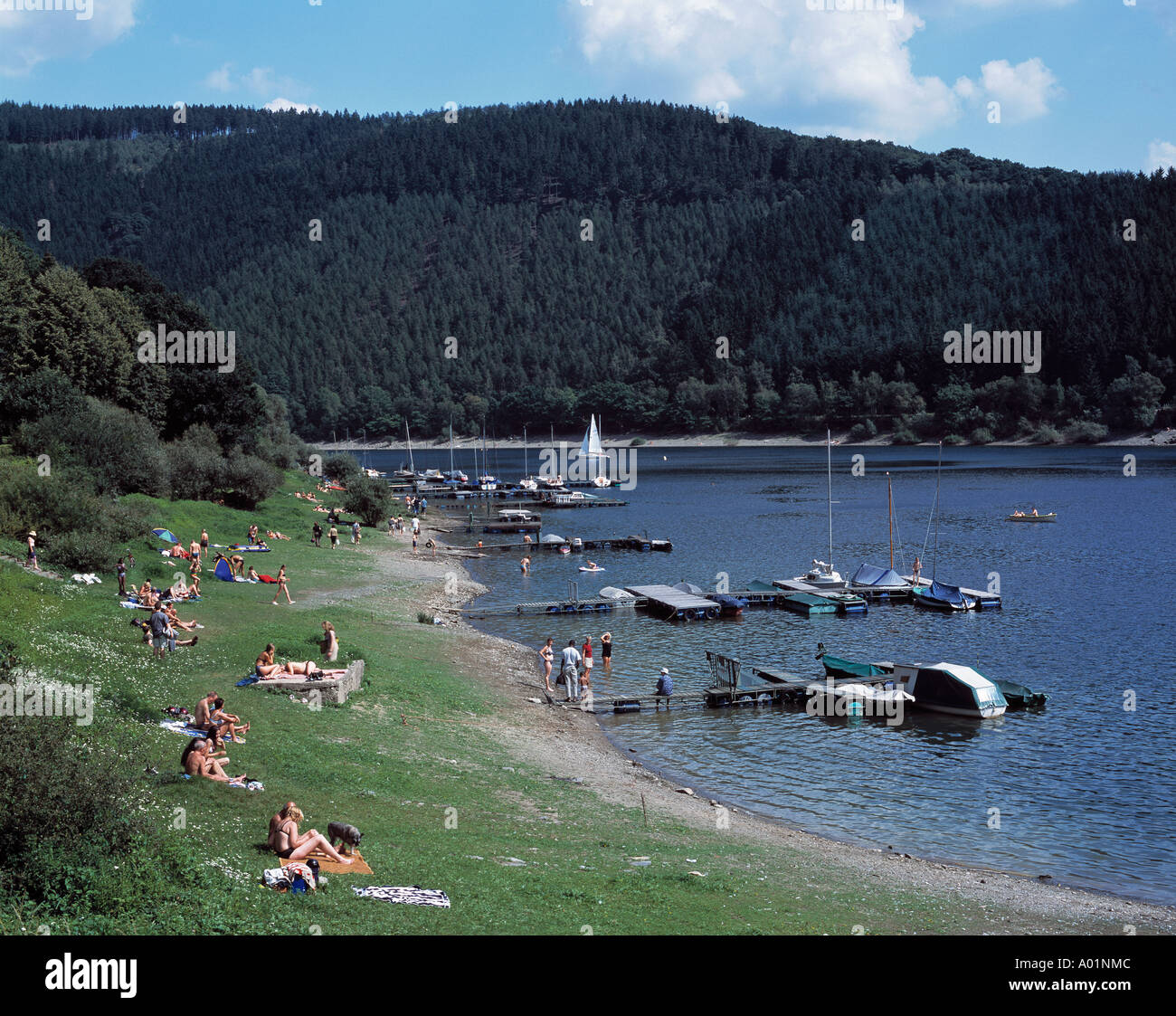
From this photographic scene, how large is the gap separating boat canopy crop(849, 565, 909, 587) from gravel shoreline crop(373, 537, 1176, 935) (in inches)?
1115

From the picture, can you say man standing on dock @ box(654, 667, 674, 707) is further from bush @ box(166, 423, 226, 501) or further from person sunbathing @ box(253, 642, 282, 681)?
bush @ box(166, 423, 226, 501)

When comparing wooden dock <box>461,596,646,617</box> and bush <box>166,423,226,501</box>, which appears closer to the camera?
wooden dock <box>461,596,646,617</box>

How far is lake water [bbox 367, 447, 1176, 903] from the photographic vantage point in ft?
88.2

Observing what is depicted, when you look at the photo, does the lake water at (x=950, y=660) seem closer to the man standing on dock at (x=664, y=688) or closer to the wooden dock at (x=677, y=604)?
the man standing on dock at (x=664, y=688)

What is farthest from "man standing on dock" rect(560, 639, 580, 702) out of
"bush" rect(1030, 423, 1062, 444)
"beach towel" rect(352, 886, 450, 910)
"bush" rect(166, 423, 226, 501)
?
"bush" rect(1030, 423, 1062, 444)

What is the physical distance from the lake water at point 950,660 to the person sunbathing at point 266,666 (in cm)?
1134

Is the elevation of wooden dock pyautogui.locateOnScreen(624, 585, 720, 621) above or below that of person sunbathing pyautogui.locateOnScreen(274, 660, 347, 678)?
below

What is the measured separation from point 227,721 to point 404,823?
5746 millimetres

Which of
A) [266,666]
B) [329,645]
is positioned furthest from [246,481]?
[266,666]

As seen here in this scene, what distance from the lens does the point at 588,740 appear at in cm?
3347

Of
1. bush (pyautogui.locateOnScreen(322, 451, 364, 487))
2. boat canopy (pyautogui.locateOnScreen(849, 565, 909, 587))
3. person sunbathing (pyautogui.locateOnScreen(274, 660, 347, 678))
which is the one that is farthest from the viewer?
bush (pyautogui.locateOnScreen(322, 451, 364, 487))
